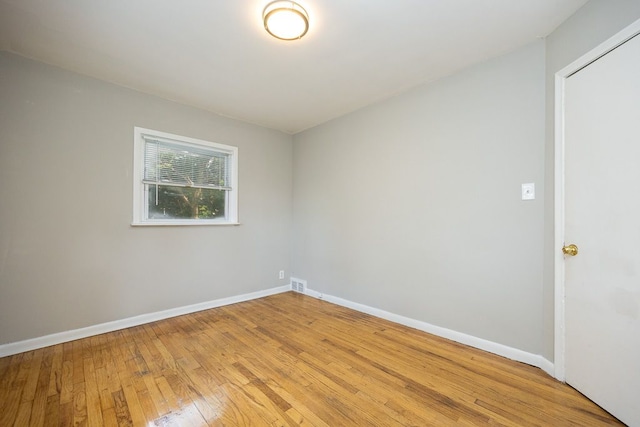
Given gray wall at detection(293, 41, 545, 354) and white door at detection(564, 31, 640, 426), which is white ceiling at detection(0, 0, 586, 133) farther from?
white door at detection(564, 31, 640, 426)

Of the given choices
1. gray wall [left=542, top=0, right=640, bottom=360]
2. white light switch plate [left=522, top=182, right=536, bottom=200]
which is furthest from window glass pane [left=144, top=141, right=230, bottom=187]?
gray wall [left=542, top=0, right=640, bottom=360]

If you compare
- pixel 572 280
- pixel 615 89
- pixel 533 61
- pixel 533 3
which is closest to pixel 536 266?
pixel 572 280

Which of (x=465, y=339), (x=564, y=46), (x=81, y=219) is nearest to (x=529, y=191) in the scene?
(x=564, y=46)

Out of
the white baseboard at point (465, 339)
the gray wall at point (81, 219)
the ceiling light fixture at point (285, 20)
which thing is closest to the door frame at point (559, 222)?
the white baseboard at point (465, 339)

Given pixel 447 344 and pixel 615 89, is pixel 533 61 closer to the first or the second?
pixel 615 89

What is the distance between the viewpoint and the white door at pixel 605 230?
1380mm

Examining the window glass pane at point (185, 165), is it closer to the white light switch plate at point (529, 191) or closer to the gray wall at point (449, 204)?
the gray wall at point (449, 204)

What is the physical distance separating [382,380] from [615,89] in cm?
227

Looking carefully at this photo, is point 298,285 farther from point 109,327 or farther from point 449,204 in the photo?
point 449,204

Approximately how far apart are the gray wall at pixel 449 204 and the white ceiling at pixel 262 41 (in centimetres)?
33

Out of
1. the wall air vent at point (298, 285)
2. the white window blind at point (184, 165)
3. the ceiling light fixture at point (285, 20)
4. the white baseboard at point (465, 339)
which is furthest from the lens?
the wall air vent at point (298, 285)

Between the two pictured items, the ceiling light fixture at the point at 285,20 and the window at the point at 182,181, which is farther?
the window at the point at 182,181

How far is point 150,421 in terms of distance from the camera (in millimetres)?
1429

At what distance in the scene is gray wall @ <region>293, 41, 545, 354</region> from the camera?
2.02 m
